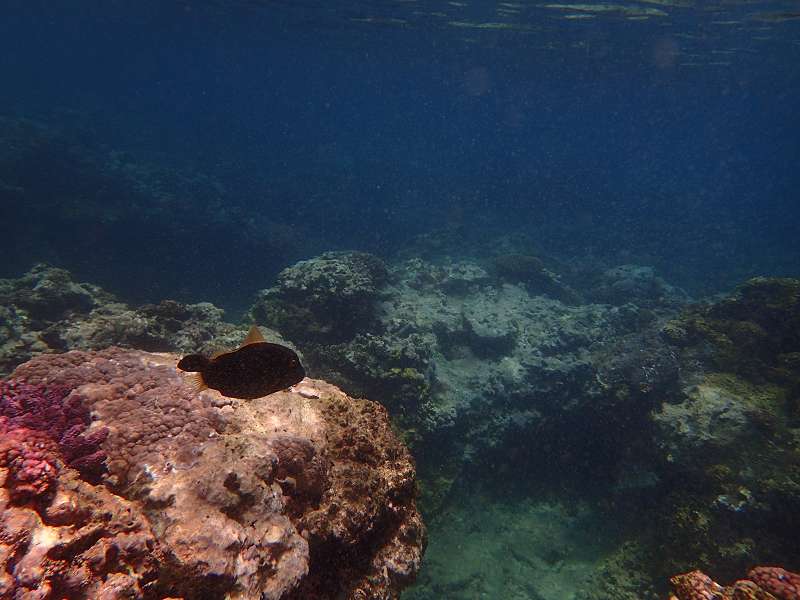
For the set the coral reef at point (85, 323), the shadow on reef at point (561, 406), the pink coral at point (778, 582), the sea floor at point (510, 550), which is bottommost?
the sea floor at point (510, 550)

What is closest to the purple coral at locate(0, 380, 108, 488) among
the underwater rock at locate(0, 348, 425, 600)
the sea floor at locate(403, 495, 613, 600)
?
the underwater rock at locate(0, 348, 425, 600)

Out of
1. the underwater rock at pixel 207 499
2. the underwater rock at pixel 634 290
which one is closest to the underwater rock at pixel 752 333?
the underwater rock at pixel 634 290

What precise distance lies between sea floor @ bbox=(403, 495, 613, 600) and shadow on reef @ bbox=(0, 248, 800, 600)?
34 millimetres

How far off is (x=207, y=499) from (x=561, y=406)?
9073 mm

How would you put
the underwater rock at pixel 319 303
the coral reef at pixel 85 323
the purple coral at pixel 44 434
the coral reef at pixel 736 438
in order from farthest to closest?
1. the underwater rock at pixel 319 303
2. the coral reef at pixel 85 323
3. the coral reef at pixel 736 438
4. the purple coral at pixel 44 434

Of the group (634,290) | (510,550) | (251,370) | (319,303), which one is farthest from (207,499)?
(634,290)

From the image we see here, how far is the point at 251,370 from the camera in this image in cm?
230

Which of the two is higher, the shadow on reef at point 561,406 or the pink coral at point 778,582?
the pink coral at point 778,582

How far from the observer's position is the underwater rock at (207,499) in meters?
1.85

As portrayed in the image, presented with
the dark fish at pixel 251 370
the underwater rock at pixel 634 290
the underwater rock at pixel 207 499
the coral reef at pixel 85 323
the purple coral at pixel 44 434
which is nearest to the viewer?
the underwater rock at pixel 207 499

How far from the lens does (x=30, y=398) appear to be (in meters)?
2.83

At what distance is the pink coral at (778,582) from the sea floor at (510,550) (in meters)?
4.17

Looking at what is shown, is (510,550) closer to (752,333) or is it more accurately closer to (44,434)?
(752,333)

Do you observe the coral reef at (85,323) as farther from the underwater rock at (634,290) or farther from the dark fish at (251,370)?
the underwater rock at (634,290)
